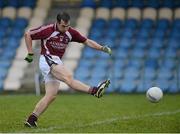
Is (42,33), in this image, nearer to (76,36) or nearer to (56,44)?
(56,44)

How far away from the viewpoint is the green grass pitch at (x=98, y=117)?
9.74 m

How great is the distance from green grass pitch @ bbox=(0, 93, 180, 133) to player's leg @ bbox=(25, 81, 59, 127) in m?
0.18

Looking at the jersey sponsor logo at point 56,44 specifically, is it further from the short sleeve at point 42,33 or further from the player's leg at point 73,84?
the player's leg at point 73,84

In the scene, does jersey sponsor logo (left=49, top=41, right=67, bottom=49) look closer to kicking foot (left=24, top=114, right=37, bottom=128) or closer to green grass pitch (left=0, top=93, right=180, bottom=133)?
kicking foot (left=24, top=114, right=37, bottom=128)

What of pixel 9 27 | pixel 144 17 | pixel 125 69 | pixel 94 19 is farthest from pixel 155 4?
pixel 9 27

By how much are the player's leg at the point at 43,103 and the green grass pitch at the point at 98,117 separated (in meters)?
0.18

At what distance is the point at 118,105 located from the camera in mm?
15242

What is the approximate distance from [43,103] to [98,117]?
6.62ft

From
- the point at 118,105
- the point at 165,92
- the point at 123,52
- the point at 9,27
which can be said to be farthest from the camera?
the point at 9,27

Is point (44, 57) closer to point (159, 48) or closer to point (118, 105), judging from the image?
point (118, 105)

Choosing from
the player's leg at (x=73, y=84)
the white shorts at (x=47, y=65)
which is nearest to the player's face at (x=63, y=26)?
the white shorts at (x=47, y=65)

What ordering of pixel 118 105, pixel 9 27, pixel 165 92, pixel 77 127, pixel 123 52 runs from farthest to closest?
pixel 9 27 → pixel 123 52 → pixel 165 92 → pixel 118 105 → pixel 77 127

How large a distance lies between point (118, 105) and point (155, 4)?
11772mm

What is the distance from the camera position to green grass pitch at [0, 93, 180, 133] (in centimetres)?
974
